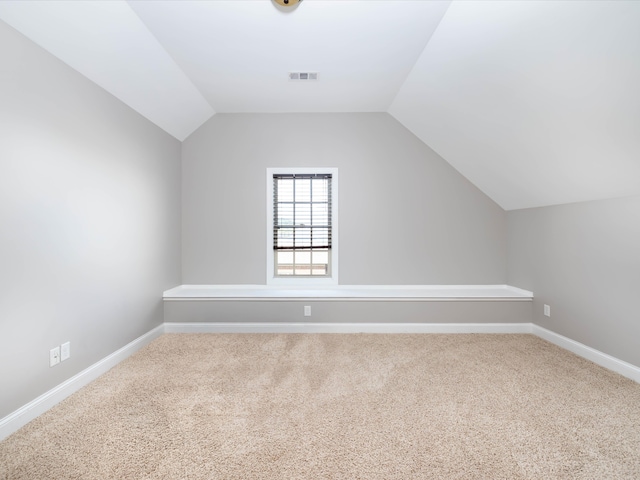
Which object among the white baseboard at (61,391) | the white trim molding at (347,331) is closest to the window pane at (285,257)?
the white trim molding at (347,331)

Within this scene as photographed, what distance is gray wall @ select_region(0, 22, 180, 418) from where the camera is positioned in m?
1.74

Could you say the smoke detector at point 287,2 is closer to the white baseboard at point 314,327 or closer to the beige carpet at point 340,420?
the beige carpet at point 340,420

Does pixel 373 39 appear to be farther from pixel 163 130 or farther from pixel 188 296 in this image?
pixel 188 296

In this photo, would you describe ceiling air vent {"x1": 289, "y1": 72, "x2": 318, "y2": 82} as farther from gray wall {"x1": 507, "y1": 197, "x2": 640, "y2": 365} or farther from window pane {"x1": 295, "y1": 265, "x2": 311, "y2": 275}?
gray wall {"x1": 507, "y1": 197, "x2": 640, "y2": 365}

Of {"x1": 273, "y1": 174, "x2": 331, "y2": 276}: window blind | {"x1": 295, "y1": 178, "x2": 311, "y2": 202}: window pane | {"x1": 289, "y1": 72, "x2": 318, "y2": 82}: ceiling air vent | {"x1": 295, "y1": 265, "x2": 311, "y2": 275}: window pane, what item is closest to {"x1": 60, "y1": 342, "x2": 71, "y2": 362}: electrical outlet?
{"x1": 273, "y1": 174, "x2": 331, "y2": 276}: window blind

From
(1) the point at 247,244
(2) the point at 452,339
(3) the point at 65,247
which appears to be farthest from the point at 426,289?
(3) the point at 65,247

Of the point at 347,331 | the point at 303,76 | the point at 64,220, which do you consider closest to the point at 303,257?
the point at 347,331

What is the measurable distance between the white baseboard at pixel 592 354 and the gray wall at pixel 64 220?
14.2 ft

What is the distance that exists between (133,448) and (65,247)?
4.76 ft

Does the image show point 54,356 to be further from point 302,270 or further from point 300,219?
point 300,219

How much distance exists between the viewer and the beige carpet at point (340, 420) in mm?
1484

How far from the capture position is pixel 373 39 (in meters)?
2.37

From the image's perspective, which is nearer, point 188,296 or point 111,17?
point 111,17

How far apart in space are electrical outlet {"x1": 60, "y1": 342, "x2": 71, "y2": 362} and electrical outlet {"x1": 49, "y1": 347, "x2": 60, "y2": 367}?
0.08ft
